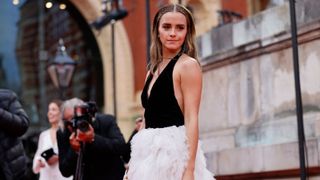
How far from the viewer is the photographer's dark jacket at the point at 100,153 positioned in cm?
771

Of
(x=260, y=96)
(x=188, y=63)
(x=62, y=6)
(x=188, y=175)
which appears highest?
(x=62, y=6)

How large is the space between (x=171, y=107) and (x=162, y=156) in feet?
0.97

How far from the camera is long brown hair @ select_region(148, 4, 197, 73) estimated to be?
496cm

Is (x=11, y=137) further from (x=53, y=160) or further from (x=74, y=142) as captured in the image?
(x=53, y=160)

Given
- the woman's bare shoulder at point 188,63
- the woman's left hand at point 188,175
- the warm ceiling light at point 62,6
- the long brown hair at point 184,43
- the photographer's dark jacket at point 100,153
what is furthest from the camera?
the warm ceiling light at point 62,6

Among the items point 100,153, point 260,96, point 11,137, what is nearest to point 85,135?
point 100,153

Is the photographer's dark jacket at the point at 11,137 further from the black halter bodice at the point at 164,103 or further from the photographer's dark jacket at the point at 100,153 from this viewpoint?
the black halter bodice at the point at 164,103

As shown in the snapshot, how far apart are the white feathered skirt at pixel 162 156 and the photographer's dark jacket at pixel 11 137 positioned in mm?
2686

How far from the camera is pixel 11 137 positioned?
752 centimetres

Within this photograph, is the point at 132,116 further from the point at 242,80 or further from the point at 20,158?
the point at 20,158

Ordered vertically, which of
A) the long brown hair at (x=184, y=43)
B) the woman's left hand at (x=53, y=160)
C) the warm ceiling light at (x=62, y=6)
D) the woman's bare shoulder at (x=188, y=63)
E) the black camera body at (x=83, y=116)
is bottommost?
the woman's left hand at (x=53, y=160)

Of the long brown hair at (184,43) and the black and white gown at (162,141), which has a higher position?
the long brown hair at (184,43)

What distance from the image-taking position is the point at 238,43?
9914mm

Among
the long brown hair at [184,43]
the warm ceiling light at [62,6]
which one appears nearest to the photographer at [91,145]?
the long brown hair at [184,43]
